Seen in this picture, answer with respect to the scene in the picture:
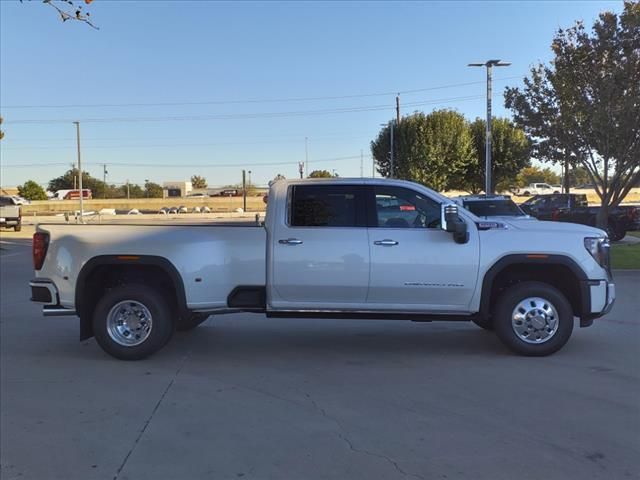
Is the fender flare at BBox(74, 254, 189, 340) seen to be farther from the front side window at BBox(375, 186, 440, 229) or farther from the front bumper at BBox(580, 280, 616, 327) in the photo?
the front bumper at BBox(580, 280, 616, 327)

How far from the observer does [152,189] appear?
135875 mm

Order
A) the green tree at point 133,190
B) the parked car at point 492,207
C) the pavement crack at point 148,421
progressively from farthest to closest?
the green tree at point 133,190 < the parked car at point 492,207 < the pavement crack at point 148,421

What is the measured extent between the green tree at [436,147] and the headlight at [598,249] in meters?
37.8

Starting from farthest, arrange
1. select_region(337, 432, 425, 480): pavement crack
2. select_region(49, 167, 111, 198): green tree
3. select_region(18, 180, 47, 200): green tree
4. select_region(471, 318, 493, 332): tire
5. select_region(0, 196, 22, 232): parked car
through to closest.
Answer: select_region(49, 167, 111, 198): green tree
select_region(18, 180, 47, 200): green tree
select_region(0, 196, 22, 232): parked car
select_region(471, 318, 493, 332): tire
select_region(337, 432, 425, 480): pavement crack

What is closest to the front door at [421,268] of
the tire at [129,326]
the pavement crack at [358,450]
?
the pavement crack at [358,450]

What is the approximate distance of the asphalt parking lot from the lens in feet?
12.5

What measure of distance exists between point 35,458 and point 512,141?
44.4 m

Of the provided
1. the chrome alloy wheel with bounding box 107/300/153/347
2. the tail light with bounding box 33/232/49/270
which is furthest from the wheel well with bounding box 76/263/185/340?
the tail light with bounding box 33/232/49/270

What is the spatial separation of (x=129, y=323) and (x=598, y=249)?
501 centimetres

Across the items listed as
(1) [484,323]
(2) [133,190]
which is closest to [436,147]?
(1) [484,323]

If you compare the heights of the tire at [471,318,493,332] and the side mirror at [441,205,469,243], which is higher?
the side mirror at [441,205,469,243]

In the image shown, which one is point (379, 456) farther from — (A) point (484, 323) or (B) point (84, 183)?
(B) point (84, 183)

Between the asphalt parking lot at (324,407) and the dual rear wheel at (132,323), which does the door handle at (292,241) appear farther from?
the dual rear wheel at (132,323)

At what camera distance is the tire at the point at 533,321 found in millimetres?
6203
